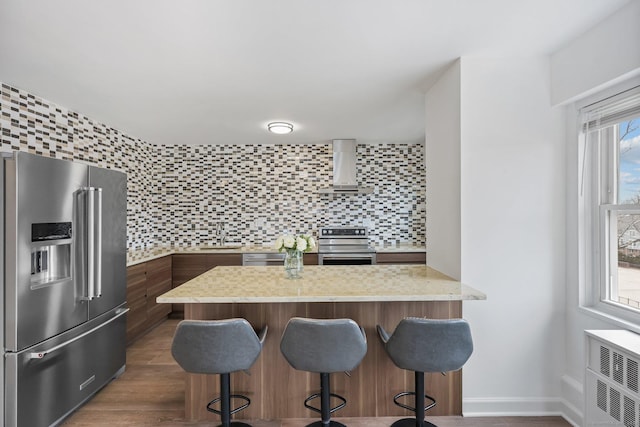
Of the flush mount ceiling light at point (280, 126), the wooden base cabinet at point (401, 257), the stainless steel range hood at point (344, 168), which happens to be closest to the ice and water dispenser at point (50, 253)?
the flush mount ceiling light at point (280, 126)

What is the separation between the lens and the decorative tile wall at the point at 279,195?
5.16 m

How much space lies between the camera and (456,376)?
2.36m

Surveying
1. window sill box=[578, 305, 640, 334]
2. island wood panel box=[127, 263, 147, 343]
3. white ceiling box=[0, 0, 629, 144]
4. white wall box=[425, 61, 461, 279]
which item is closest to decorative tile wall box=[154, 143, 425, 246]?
island wood panel box=[127, 263, 147, 343]

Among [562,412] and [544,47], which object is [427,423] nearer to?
[562,412]

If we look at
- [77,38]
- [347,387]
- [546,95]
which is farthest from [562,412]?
[77,38]

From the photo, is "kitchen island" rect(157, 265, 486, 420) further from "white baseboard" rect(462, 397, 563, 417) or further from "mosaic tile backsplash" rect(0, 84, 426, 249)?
"mosaic tile backsplash" rect(0, 84, 426, 249)

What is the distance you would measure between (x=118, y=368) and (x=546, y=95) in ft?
13.6

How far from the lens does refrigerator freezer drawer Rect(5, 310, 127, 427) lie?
1962 millimetres

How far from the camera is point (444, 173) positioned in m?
2.67

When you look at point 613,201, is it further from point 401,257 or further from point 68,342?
point 68,342

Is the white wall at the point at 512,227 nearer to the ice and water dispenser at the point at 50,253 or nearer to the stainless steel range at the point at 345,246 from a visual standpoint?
the stainless steel range at the point at 345,246

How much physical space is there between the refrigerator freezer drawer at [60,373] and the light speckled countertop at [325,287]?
2.85 feet

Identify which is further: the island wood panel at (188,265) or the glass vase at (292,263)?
the island wood panel at (188,265)

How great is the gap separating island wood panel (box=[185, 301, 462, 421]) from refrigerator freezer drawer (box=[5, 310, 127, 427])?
33.1 inches
